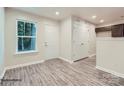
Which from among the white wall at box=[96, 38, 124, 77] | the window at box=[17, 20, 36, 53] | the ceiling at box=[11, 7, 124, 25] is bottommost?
the white wall at box=[96, 38, 124, 77]

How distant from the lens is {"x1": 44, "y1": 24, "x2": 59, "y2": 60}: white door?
577 centimetres

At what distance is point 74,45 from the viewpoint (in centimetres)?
537

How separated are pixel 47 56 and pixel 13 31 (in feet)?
7.90

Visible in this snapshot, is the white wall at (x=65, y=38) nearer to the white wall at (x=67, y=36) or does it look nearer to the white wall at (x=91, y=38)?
the white wall at (x=67, y=36)

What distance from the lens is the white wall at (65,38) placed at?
525cm

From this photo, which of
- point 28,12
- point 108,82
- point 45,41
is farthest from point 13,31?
point 108,82

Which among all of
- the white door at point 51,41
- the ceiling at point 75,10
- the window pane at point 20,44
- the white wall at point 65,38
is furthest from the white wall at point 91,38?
the window pane at point 20,44

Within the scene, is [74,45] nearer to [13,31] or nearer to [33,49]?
[33,49]

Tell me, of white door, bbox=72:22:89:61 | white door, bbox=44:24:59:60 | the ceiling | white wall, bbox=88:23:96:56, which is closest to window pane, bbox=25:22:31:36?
the ceiling

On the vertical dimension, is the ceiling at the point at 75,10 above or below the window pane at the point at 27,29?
above

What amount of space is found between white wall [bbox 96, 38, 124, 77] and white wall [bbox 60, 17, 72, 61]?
1561mm

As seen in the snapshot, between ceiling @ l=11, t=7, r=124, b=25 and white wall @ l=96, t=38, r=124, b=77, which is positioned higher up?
ceiling @ l=11, t=7, r=124, b=25

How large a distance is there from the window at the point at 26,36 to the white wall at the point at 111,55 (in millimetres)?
3047

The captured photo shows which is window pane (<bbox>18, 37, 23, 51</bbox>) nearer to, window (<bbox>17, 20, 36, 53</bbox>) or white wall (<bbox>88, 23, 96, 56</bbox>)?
window (<bbox>17, 20, 36, 53</bbox>)
